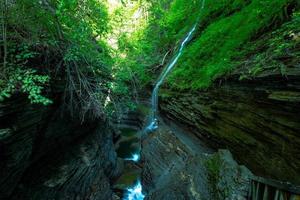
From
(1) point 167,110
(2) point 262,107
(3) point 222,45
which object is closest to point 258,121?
Answer: (2) point 262,107

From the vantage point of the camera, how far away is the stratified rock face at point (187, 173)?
17.1 feet

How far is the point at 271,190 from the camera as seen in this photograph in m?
4.35

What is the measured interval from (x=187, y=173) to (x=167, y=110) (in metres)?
3.42

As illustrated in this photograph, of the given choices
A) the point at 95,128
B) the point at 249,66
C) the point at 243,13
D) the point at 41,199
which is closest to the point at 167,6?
the point at 243,13

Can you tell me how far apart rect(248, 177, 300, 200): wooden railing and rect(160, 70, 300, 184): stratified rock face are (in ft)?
0.87

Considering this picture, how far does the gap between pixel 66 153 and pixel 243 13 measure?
274 inches

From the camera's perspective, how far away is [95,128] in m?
8.39

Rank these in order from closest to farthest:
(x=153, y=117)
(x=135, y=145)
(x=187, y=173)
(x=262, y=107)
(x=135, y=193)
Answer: (x=262, y=107) < (x=187, y=173) < (x=135, y=193) < (x=153, y=117) < (x=135, y=145)

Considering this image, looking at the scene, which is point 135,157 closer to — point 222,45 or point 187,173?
point 187,173

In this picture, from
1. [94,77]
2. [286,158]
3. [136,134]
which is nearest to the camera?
[286,158]

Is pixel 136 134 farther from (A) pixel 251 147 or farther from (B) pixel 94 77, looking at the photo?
(A) pixel 251 147

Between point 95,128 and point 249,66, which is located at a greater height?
point 249,66

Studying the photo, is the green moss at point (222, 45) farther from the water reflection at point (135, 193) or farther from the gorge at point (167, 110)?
the water reflection at point (135, 193)

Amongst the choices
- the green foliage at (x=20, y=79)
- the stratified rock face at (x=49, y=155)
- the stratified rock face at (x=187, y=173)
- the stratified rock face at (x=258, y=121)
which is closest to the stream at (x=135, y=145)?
the stratified rock face at (x=187, y=173)
